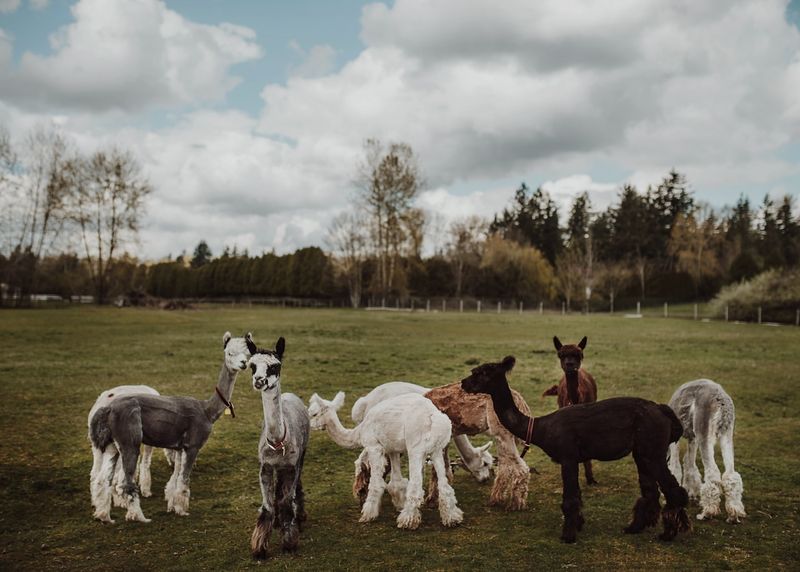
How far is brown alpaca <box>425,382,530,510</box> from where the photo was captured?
7.96m

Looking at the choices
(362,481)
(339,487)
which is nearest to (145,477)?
(339,487)

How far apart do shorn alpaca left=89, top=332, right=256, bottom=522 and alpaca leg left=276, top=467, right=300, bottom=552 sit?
5.12 ft

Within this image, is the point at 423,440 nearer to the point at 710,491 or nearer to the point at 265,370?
the point at 265,370

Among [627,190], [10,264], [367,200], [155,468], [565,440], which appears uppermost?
[627,190]

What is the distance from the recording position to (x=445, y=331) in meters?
36.1

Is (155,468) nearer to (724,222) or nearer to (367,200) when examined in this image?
(367,200)

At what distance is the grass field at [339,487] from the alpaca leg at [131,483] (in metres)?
0.15

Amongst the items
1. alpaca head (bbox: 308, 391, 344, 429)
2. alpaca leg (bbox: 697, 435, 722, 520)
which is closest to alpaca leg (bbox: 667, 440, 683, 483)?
alpaca leg (bbox: 697, 435, 722, 520)

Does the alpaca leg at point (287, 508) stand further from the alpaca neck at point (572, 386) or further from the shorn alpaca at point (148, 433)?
the alpaca neck at point (572, 386)

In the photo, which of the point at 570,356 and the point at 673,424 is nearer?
the point at 673,424

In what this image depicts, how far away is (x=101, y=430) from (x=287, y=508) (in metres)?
2.82

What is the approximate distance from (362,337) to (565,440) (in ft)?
80.9

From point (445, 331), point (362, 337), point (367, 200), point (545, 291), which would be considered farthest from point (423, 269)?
point (362, 337)

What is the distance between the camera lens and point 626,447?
6.84 m
